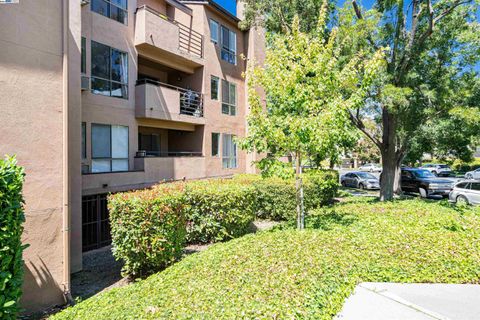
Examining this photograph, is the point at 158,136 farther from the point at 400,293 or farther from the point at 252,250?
the point at 400,293

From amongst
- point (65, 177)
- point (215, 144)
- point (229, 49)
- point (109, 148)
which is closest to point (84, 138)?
point (109, 148)

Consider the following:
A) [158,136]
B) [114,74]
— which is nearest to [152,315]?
[114,74]

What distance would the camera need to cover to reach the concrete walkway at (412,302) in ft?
13.8

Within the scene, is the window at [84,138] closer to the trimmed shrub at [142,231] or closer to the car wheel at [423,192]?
the trimmed shrub at [142,231]

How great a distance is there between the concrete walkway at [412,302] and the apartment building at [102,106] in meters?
5.89

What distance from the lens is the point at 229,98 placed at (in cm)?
1742

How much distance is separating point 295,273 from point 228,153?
41.9ft

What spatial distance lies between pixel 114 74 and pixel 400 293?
12.0 metres

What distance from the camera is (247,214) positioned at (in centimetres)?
906

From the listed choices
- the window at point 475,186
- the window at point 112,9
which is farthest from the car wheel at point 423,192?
the window at point 112,9

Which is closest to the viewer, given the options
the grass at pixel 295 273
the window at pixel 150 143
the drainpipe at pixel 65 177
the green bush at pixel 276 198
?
the grass at pixel 295 273

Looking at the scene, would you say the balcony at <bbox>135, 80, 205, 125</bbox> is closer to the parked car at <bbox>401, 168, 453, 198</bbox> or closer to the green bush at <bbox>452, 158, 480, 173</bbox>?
the parked car at <bbox>401, 168, 453, 198</bbox>

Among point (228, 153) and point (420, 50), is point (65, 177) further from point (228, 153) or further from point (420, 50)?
point (420, 50)

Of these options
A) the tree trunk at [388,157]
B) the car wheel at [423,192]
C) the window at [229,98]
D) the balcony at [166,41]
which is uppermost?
the balcony at [166,41]
